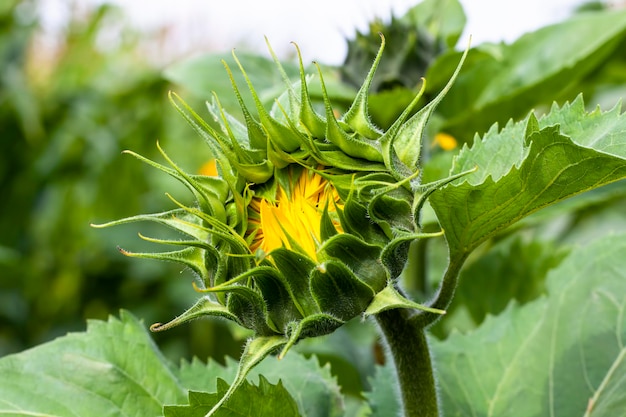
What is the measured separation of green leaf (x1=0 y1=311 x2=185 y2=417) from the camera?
2.71ft

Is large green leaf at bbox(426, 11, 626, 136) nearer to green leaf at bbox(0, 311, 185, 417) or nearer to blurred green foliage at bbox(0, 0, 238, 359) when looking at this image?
green leaf at bbox(0, 311, 185, 417)

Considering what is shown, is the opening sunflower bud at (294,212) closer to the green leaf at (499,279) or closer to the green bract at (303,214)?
the green bract at (303,214)

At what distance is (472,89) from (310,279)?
74cm

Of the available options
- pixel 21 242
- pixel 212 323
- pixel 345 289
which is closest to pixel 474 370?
pixel 345 289

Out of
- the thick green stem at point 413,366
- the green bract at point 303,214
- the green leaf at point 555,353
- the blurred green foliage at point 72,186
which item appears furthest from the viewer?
the blurred green foliage at point 72,186

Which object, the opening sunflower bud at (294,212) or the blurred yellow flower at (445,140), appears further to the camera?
the blurred yellow flower at (445,140)

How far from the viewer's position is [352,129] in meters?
0.69

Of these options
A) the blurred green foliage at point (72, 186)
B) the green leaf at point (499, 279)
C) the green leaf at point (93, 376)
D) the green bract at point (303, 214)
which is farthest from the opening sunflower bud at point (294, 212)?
the blurred green foliage at point (72, 186)

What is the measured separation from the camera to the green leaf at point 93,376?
826mm

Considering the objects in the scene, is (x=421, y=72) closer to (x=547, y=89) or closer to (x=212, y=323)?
(x=547, y=89)

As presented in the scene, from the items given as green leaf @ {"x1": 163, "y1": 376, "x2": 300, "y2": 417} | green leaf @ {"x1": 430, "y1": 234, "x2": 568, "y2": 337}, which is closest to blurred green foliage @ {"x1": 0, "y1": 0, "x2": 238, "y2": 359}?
green leaf @ {"x1": 430, "y1": 234, "x2": 568, "y2": 337}

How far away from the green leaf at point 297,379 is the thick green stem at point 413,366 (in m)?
0.20

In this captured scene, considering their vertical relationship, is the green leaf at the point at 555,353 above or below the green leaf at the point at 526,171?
below

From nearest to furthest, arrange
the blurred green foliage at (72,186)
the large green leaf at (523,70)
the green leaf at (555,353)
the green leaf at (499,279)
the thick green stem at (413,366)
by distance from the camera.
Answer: the thick green stem at (413,366)
the green leaf at (555,353)
the large green leaf at (523,70)
the green leaf at (499,279)
the blurred green foliage at (72,186)
